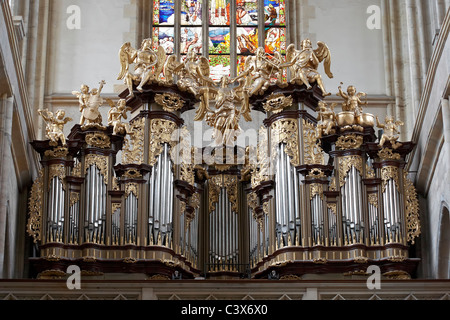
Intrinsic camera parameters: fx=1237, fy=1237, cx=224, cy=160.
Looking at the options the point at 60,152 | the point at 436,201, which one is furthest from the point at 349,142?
the point at 60,152

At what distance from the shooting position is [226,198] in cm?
2423

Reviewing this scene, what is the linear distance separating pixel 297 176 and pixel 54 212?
15.1 ft

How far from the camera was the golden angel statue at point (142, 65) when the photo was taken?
78.5 ft

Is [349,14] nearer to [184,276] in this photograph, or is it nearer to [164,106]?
[164,106]

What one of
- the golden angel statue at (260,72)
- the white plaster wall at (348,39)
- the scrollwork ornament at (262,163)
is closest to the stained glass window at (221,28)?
the white plaster wall at (348,39)

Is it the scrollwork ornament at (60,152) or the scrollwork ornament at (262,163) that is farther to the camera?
the scrollwork ornament at (262,163)

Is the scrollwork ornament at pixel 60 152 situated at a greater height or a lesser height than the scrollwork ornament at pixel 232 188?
greater

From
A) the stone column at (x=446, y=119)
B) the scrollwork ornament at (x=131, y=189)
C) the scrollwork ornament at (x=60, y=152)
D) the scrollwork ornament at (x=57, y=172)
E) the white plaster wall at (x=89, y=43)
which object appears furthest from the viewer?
the white plaster wall at (x=89, y=43)

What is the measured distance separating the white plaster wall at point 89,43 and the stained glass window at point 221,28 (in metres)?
0.88

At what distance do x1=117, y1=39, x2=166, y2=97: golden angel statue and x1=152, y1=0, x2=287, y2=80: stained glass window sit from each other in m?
4.32

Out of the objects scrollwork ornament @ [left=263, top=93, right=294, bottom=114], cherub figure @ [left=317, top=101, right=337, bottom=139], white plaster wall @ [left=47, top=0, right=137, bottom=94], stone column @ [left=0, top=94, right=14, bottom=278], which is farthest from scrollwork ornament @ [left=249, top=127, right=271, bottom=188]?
white plaster wall @ [left=47, top=0, right=137, bottom=94]

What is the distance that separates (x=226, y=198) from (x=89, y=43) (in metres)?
6.14

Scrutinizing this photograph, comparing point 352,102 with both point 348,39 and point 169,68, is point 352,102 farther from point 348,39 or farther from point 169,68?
point 348,39

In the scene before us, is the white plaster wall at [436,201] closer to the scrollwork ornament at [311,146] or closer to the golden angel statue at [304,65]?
the scrollwork ornament at [311,146]
